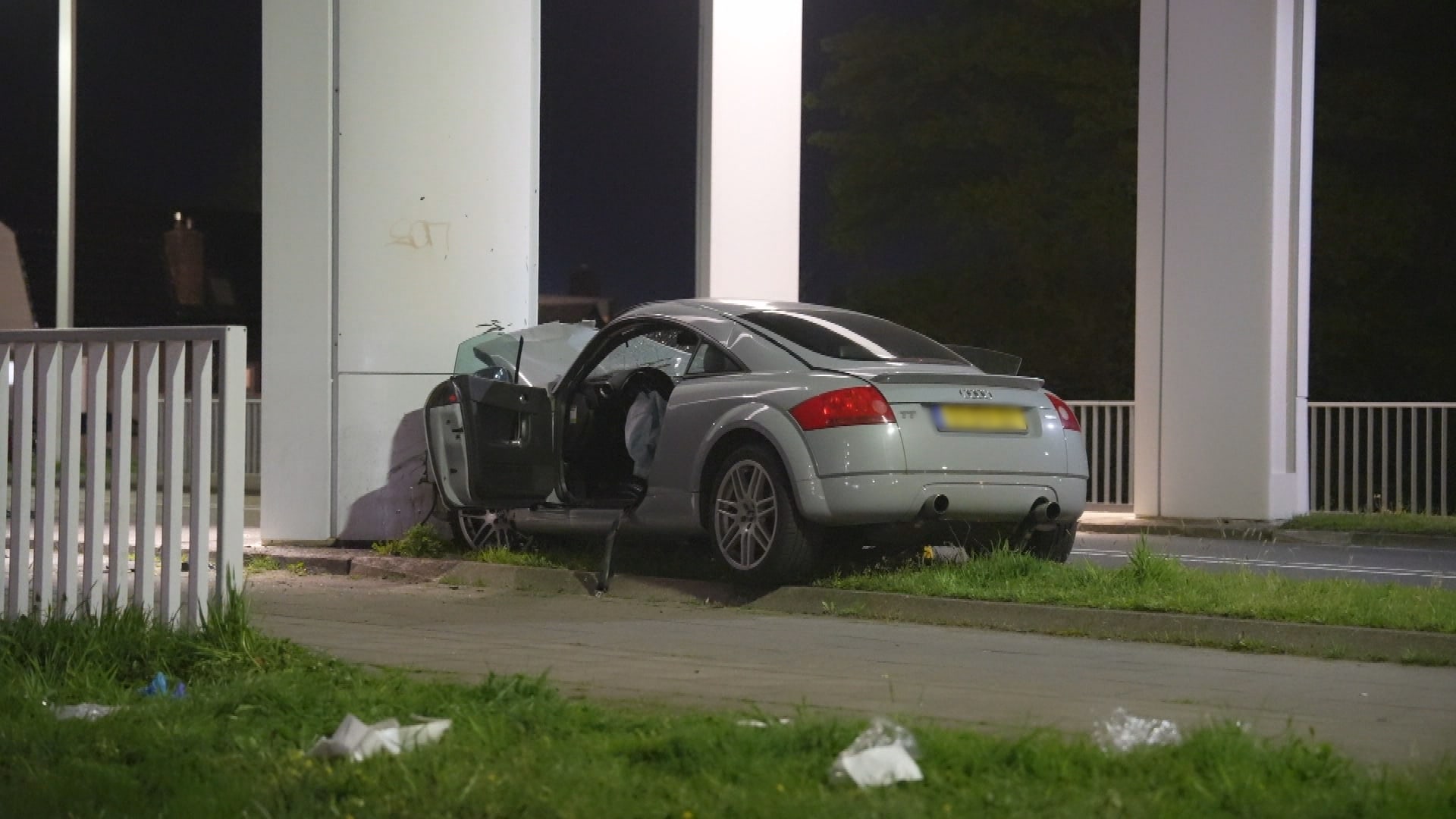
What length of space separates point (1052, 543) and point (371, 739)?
5.81m

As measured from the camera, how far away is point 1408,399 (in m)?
30.6

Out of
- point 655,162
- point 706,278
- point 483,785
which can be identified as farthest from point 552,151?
point 483,785

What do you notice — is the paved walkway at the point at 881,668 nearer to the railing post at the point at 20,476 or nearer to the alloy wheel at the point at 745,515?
the alloy wheel at the point at 745,515

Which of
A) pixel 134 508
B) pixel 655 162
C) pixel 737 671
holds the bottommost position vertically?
pixel 737 671

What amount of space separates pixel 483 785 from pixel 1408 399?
1103 inches

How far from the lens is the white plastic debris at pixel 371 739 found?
535cm

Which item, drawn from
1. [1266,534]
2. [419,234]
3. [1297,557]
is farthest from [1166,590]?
[1266,534]

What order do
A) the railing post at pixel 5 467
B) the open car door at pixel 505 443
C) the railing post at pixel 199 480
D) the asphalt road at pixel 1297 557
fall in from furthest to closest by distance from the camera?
the asphalt road at pixel 1297 557 → the open car door at pixel 505 443 → the railing post at pixel 5 467 → the railing post at pixel 199 480

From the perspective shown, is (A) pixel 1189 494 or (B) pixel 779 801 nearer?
(B) pixel 779 801

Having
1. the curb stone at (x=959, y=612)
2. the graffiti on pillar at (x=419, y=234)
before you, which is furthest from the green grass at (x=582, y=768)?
the graffiti on pillar at (x=419, y=234)

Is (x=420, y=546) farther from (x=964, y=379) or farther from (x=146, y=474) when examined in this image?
(x=146, y=474)

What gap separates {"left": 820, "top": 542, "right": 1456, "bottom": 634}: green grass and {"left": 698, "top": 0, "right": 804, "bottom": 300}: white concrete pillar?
5.18m

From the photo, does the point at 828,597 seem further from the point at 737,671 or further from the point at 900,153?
the point at 900,153

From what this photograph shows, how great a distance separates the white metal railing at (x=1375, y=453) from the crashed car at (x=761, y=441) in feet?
31.1
